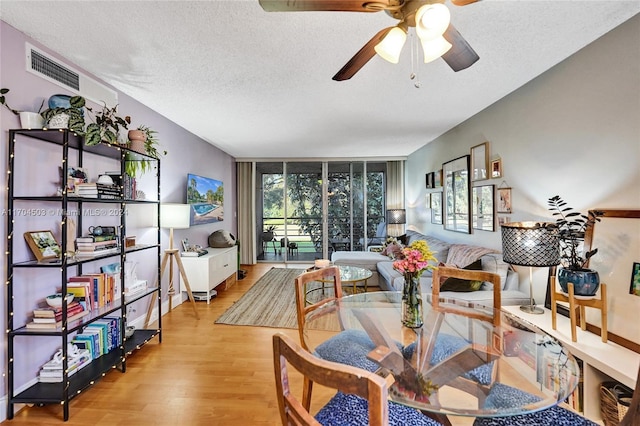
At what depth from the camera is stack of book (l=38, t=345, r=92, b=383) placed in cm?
201

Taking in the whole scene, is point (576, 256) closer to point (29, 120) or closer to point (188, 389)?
point (188, 389)

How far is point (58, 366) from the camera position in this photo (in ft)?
6.68

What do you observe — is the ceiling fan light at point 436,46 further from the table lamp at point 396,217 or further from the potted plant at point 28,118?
the table lamp at point 396,217

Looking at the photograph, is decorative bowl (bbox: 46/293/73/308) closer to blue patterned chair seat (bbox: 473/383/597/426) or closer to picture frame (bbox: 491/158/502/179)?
blue patterned chair seat (bbox: 473/383/597/426)

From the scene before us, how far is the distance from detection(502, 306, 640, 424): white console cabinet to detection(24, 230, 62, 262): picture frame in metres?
3.40

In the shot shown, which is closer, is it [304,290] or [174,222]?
[304,290]

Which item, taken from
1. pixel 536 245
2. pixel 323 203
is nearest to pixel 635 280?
pixel 536 245

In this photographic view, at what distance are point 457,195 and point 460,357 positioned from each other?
128 inches

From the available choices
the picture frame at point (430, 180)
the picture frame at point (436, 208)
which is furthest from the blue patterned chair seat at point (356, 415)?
the picture frame at point (430, 180)

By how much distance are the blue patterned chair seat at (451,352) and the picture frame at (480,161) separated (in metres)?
2.50

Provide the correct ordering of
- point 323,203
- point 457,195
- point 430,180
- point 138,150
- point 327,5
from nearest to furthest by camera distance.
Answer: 1. point 327,5
2. point 138,150
3. point 457,195
4. point 430,180
5. point 323,203

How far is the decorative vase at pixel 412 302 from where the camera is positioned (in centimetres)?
159

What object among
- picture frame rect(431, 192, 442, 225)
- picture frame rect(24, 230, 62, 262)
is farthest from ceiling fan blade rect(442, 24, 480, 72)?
picture frame rect(431, 192, 442, 225)

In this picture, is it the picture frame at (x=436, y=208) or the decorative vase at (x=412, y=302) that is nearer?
the decorative vase at (x=412, y=302)
